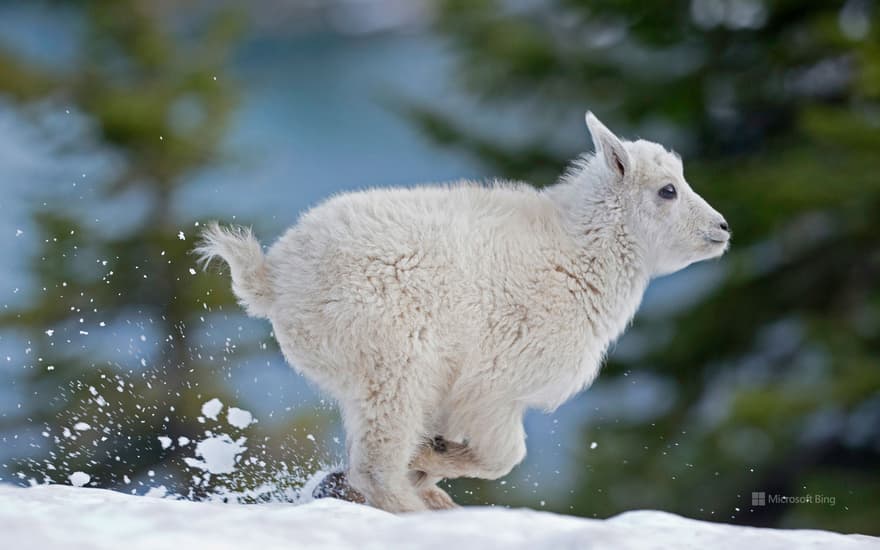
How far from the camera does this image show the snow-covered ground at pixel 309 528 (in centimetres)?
371

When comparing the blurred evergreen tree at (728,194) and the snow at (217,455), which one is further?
the blurred evergreen tree at (728,194)

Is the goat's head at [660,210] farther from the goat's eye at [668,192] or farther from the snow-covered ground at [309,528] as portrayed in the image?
the snow-covered ground at [309,528]

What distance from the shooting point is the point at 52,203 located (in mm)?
13227

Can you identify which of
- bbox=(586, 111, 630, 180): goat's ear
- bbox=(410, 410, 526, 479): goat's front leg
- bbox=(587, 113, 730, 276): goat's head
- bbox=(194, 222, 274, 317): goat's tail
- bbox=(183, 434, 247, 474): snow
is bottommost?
bbox=(410, 410, 526, 479): goat's front leg

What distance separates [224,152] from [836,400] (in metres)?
8.23

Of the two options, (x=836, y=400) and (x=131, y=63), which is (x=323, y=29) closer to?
(x=131, y=63)

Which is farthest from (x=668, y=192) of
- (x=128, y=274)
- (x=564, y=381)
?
(x=128, y=274)

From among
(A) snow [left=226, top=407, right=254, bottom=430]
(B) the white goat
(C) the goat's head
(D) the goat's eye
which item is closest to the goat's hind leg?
(B) the white goat

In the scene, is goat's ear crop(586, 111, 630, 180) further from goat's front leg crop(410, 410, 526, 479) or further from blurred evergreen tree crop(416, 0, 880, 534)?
blurred evergreen tree crop(416, 0, 880, 534)

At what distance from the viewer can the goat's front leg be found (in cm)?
526

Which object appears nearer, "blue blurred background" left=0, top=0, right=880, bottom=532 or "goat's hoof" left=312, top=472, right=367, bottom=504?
"goat's hoof" left=312, top=472, right=367, bottom=504

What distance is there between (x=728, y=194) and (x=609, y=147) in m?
8.76

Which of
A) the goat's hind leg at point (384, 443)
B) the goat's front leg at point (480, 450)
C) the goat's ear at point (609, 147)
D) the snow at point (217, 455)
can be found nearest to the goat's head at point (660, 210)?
the goat's ear at point (609, 147)

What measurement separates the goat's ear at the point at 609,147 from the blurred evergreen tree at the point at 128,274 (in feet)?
15.2
